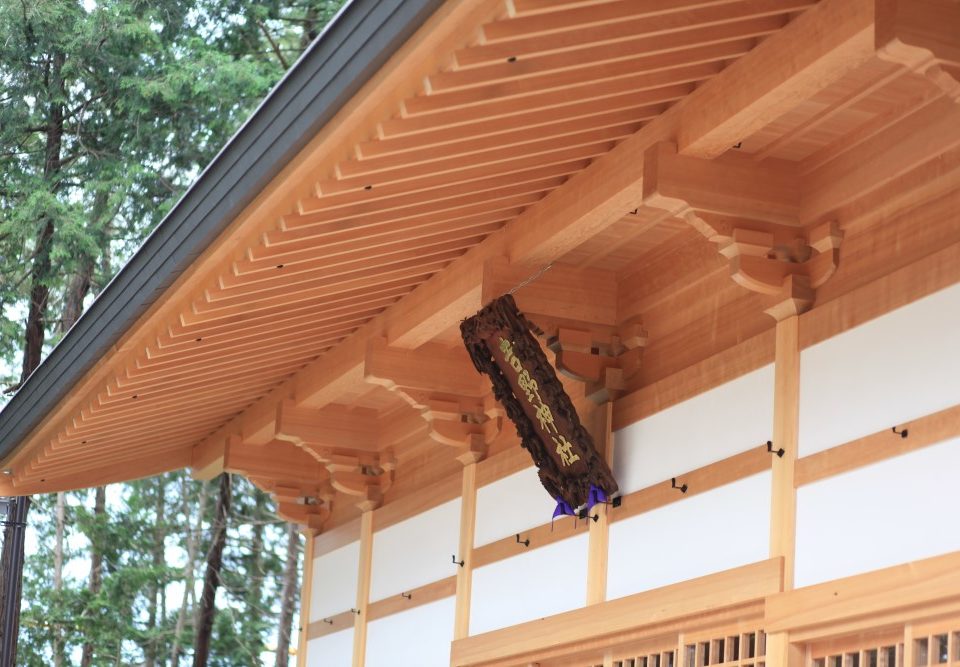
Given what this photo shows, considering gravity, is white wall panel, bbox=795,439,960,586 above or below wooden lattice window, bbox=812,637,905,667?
above

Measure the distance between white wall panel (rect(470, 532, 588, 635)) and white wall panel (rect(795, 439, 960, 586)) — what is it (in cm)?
174

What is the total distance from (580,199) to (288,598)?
663 inches

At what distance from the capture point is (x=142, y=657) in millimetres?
21578

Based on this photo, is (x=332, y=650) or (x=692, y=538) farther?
(x=332, y=650)

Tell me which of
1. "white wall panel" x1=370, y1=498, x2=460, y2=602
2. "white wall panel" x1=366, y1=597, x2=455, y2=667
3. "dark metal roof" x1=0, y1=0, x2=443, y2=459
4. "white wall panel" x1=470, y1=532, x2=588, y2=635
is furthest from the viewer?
"white wall panel" x1=370, y1=498, x2=460, y2=602

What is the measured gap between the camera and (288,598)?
21.7 meters

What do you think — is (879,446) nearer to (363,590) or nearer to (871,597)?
(871,597)

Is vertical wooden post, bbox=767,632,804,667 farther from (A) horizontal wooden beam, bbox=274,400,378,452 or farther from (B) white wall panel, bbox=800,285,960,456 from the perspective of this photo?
(A) horizontal wooden beam, bbox=274,400,378,452

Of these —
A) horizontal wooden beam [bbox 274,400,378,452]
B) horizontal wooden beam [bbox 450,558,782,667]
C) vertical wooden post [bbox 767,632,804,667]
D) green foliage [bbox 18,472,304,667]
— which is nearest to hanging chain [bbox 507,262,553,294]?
horizontal wooden beam [bbox 450,558,782,667]

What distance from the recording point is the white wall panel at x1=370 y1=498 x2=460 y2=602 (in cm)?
830

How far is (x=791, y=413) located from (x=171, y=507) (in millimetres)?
19771

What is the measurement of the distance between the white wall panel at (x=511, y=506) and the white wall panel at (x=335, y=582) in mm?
2027

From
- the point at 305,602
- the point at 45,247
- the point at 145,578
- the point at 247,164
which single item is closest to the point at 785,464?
the point at 247,164

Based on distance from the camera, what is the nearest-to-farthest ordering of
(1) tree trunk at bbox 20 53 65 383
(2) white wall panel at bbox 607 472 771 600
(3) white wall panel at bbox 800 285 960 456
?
1. (3) white wall panel at bbox 800 285 960 456
2. (2) white wall panel at bbox 607 472 771 600
3. (1) tree trunk at bbox 20 53 65 383
